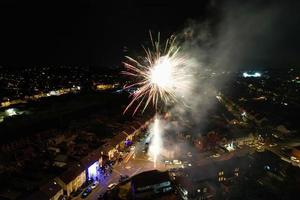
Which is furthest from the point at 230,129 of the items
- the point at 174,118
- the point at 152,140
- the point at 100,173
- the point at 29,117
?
the point at 29,117

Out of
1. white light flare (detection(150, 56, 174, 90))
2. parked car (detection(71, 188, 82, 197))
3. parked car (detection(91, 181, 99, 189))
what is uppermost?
white light flare (detection(150, 56, 174, 90))

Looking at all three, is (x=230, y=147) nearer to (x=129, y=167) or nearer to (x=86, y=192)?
(x=129, y=167)

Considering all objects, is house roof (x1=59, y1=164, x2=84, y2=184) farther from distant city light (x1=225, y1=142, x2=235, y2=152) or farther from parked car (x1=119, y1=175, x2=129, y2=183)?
distant city light (x1=225, y1=142, x2=235, y2=152)

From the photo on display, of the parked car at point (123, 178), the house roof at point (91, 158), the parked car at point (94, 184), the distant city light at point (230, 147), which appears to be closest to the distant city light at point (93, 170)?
the house roof at point (91, 158)

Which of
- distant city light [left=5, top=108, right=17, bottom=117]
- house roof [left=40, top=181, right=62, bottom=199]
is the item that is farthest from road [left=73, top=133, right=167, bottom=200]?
distant city light [left=5, top=108, right=17, bottom=117]

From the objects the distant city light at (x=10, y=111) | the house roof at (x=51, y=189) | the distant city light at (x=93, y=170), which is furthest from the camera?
the distant city light at (x=10, y=111)

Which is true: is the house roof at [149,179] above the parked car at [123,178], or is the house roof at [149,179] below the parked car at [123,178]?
above

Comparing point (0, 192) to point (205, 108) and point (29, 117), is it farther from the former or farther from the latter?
point (205, 108)

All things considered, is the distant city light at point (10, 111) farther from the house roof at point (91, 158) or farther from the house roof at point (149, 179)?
the house roof at point (149, 179)

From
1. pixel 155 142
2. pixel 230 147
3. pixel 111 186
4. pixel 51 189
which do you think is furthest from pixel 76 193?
pixel 230 147

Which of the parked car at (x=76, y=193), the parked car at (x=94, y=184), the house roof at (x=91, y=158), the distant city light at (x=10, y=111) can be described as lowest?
the parked car at (x=76, y=193)
